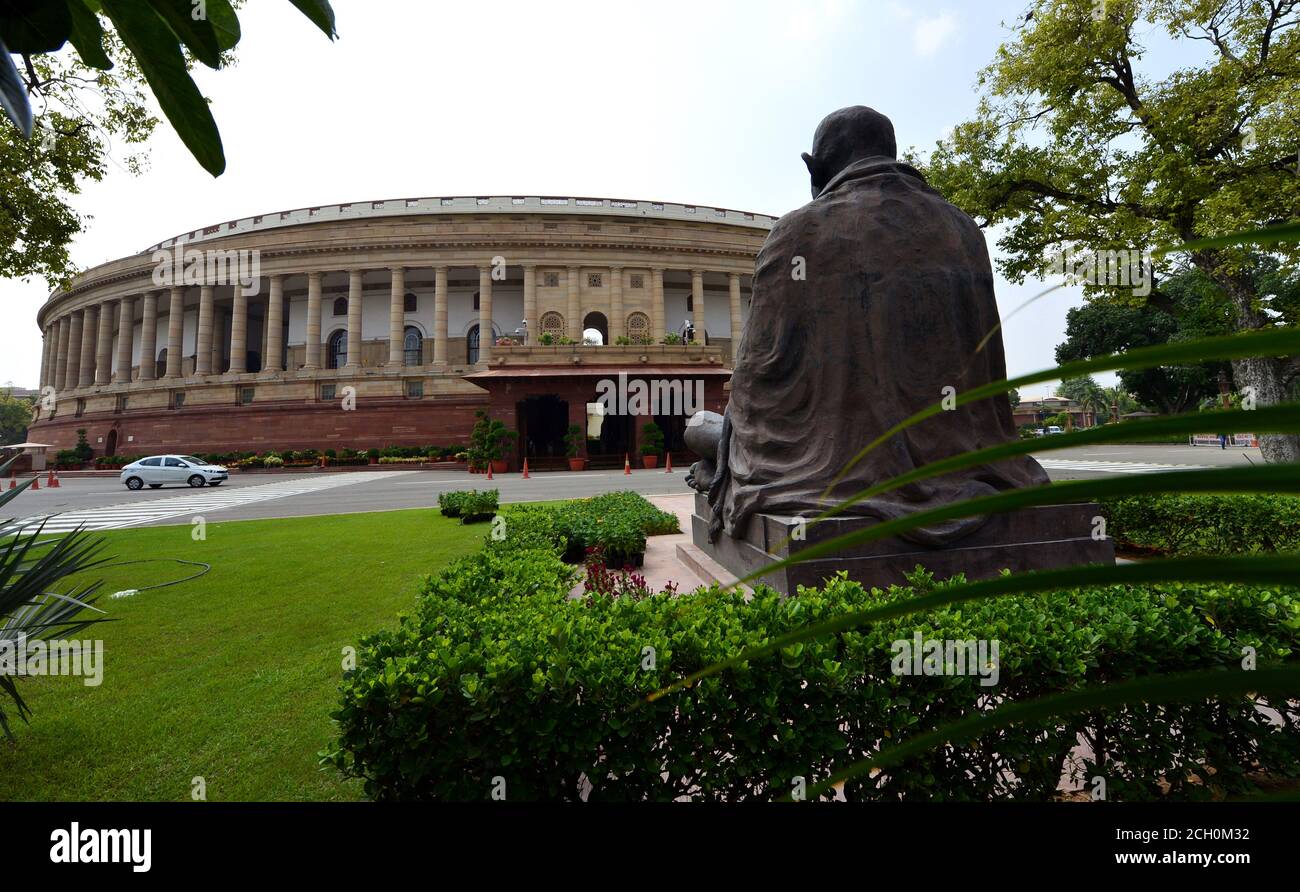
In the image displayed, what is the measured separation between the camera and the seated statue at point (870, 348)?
4461 millimetres

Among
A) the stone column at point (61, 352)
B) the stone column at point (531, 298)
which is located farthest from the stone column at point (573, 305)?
the stone column at point (61, 352)

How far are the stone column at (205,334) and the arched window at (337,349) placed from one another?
→ 21.5ft

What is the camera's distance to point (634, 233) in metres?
35.6

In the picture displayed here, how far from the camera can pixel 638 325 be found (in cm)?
3578

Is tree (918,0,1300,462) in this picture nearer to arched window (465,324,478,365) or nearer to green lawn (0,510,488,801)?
green lawn (0,510,488,801)

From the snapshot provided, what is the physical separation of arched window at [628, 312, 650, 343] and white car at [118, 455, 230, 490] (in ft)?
69.8

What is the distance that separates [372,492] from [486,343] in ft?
60.4

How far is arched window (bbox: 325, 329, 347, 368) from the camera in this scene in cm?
3669

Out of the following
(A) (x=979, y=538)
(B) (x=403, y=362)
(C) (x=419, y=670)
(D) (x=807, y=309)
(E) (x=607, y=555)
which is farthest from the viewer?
(B) (x=403, y=362)

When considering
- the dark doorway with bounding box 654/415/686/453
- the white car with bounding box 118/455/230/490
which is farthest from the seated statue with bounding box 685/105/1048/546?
the dark doorway with bounding box 654/415/686/453

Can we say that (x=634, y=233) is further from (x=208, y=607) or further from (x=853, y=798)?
(x=853, y=798)

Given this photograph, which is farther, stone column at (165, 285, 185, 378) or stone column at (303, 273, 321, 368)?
stone column at (165, 285, 185, 378)

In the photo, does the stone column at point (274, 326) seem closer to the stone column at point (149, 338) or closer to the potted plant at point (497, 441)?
the stone column at point (149, 338)

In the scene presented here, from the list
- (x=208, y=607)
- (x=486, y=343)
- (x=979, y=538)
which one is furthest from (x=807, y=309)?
(x=486, y=343)
